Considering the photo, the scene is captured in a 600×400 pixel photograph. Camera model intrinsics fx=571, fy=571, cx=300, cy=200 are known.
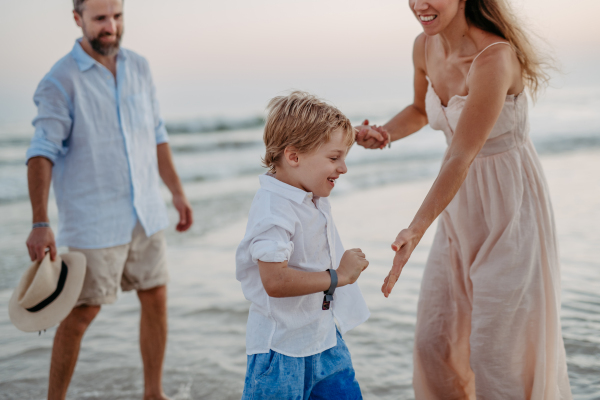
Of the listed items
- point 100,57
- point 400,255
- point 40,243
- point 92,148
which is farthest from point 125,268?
point 400,255

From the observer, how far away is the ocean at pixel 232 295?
3.37 meters

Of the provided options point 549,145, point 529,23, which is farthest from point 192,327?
point 549,145

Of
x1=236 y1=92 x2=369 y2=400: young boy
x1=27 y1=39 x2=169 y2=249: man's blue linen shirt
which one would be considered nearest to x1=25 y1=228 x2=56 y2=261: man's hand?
x1=27 y1=39 x2=169 y2=249: man's blue linen shirt

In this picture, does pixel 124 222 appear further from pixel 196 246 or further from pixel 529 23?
pixel 196 246

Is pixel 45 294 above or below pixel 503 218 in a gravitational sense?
below

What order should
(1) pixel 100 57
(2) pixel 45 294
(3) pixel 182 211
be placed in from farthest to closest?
(3) pixel 182 211 → (1) pixel 100 57 → (2) pixel 45 294

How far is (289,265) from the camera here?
1.89 m

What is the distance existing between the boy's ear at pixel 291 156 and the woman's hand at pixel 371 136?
681mm

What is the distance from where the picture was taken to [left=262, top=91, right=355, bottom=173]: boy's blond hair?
1.85 meters

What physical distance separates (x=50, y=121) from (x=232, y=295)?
2300 millimetres

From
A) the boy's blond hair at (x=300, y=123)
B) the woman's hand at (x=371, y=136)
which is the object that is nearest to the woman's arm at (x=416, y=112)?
the woman's hand at (x=371, y=136)

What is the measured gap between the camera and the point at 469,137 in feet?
6.83

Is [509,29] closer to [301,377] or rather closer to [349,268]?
[349,268]

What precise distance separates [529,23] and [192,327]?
2969 millimetres
